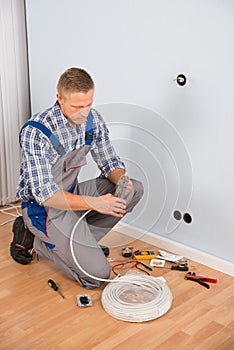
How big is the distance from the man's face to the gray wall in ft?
0.86

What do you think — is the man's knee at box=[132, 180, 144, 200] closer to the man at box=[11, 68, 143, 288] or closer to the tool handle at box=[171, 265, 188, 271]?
the man at box=[11, 68, 143, 288]

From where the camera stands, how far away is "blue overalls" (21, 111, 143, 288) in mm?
2480

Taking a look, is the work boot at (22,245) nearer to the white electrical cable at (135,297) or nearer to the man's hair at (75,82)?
the white electrical cable at (135,297)

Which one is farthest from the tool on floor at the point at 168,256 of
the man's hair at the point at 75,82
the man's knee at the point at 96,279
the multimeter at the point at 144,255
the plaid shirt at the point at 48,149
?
the man's hair at the point at 75,82

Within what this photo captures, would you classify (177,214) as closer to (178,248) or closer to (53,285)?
(178,248)

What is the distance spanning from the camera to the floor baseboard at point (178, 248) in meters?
2.64

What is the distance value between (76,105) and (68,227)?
1.90ft

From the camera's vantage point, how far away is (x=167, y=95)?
2689mm

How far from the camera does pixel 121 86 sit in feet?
9.54

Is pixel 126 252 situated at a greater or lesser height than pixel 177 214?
lesser

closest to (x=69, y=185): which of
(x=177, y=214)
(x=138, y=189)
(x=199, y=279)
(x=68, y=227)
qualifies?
(x=68, y=227)

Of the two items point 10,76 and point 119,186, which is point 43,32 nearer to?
point 10,76

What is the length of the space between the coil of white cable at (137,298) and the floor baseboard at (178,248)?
0.36m

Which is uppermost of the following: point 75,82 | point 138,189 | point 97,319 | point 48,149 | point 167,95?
point 75,82
